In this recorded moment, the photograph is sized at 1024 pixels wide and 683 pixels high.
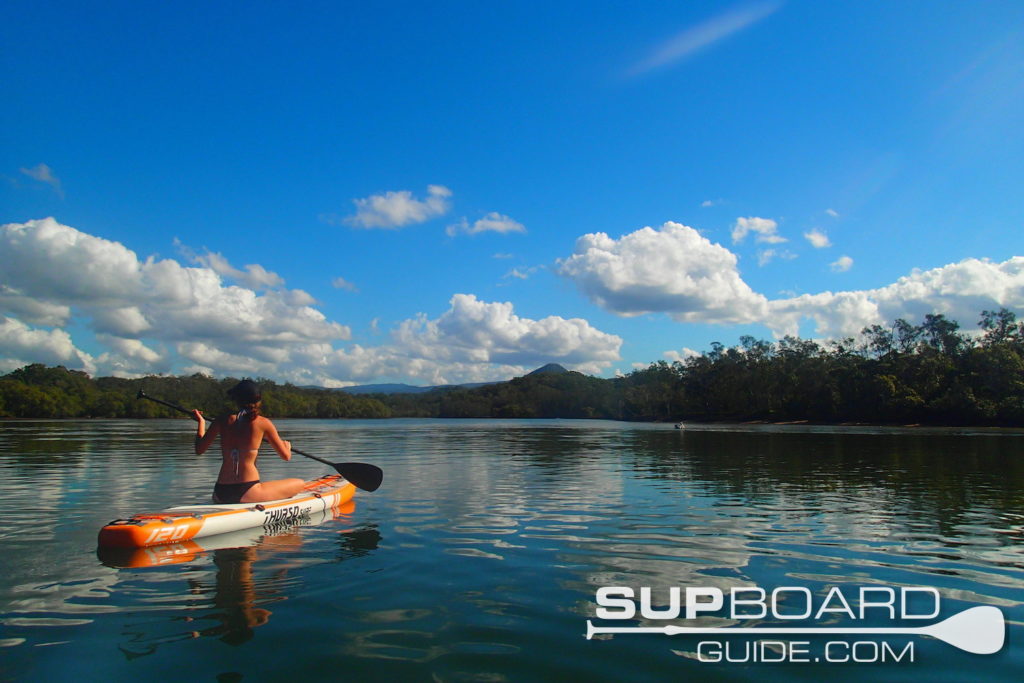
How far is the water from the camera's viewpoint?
221 inches

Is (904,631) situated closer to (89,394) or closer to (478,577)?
(478,577)

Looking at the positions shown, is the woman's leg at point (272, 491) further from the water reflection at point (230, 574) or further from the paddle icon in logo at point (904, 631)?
the paddle icon in logo at point (904, 631)

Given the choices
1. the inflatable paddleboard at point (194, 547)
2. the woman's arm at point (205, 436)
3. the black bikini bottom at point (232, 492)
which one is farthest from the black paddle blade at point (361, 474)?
the woman's arm at point (205, 436)

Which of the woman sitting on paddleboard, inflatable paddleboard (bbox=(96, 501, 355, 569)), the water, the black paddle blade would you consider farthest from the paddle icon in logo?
the black paddle blade

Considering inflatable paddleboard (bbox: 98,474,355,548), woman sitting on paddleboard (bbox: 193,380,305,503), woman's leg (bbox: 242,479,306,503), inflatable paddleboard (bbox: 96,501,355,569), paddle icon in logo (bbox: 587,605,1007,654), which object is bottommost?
Result: inflatable paddleboard (bbox: 96,501,355,569)

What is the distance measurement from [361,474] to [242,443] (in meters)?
5.35

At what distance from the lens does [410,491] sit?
58.0ft

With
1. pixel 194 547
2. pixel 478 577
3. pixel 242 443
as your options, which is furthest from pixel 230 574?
pixel 478 577

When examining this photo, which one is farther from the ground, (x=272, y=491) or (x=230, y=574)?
(x=272, y=491)

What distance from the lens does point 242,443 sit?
10938 mm

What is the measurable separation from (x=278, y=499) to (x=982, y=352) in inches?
4246

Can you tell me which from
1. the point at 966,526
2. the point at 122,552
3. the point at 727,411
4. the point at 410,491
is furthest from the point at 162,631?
the point at 727,411

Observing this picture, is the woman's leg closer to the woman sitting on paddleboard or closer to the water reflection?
the woman sitting on paddleboard

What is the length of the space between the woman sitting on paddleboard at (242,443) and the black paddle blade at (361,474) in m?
3.87
